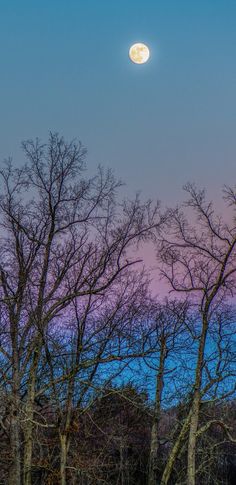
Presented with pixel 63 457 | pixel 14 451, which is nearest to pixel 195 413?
pixel 63 457

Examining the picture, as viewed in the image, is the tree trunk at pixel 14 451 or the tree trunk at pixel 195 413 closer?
the tree trunk at pixel 14 451

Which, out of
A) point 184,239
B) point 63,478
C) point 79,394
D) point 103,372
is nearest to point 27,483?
point 63,478

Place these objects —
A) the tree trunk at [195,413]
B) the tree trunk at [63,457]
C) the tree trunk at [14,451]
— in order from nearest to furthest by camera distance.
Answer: the tree trunk at [14,451], the tree trunk at [195,413], the tree trunk at [63,457]

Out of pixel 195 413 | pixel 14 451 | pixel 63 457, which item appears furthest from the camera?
pixel 63 457

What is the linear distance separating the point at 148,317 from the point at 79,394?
3.92m

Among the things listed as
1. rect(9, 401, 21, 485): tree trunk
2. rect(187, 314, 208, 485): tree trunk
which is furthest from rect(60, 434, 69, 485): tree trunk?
rect(187, 314, 208, 485): tree trunk

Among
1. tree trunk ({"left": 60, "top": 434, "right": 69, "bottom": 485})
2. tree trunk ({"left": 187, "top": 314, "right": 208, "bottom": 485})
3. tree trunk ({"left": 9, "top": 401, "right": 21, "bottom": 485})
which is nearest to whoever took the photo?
tree trunk ({"left": 9, "top": 401, "right": 21, "bottom": 485})

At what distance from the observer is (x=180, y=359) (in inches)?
690

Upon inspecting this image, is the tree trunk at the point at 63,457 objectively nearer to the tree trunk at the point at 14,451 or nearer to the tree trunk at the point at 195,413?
the tree trunk at the point at 14,451

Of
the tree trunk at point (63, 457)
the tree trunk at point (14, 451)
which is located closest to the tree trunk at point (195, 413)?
the tree trunk at point (63, 457)

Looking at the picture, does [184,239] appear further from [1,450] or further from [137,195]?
[1,450]

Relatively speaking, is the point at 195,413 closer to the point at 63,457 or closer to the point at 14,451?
the point at 63,457

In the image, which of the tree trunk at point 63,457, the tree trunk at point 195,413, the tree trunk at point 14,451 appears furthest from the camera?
the tree trunk at point 63,457

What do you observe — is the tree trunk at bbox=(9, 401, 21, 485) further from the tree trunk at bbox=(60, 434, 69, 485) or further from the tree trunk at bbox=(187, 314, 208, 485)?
the tree trunk at bbox=(187, 314, 208, 485)
